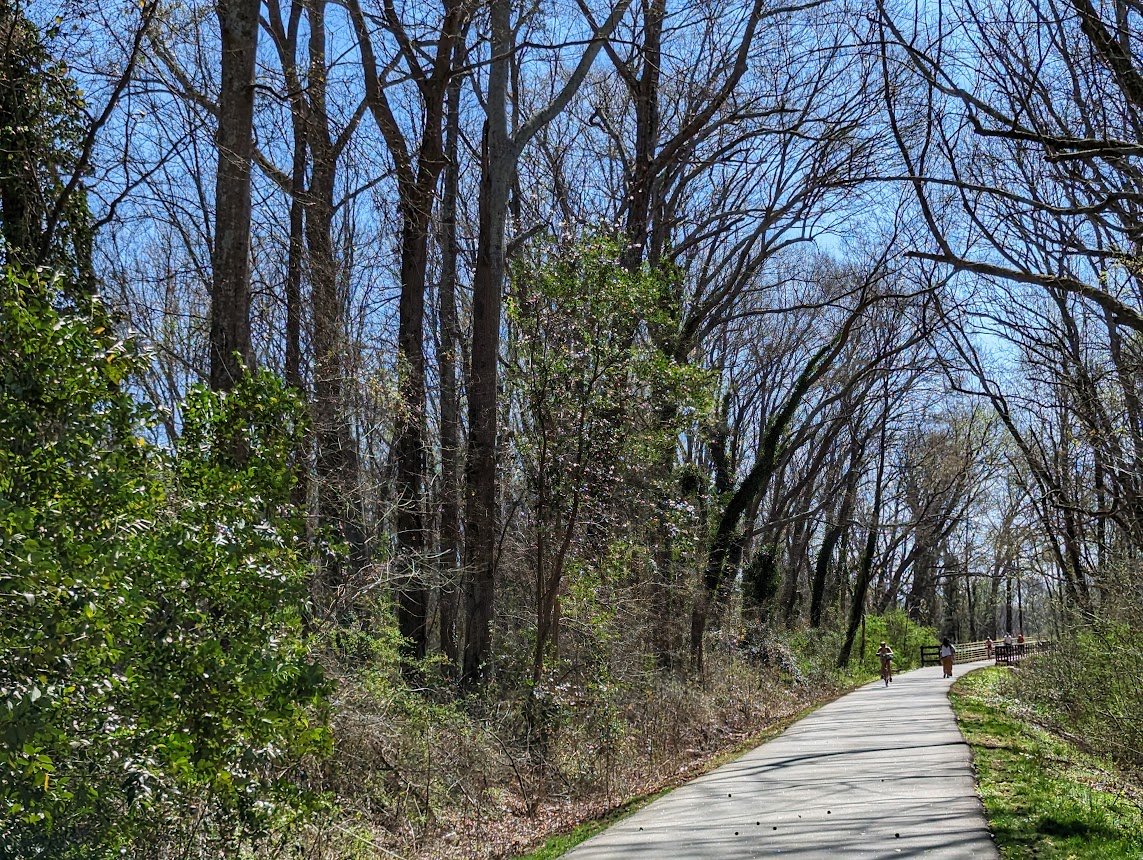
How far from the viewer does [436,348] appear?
91.9 ft

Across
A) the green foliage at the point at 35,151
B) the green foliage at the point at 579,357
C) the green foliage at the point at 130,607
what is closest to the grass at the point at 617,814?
the green foliage at the point at 130,607

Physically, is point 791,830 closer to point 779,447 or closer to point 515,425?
point 515,425

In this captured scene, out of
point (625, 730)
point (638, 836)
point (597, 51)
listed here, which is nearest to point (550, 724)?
point (625, 730)

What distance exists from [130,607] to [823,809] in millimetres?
7546

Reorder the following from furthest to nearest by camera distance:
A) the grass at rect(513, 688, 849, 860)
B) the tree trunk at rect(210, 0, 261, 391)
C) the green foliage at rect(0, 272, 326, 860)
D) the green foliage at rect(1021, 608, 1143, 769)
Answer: the green foliage at rect(1021, 608, 1143, 769) → the tree trunk at rect(210, 0, 261, 391) → the grass at rect(513, 688, 849, 860) → the green foliage at rect(0, 272, 326, 860)

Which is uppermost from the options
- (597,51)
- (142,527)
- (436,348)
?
(597,51)

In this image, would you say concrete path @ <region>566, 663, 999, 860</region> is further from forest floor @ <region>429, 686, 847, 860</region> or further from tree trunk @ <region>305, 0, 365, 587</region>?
tree trunk @ <region>305, 0, 365, 587</region>

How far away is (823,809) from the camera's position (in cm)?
1024

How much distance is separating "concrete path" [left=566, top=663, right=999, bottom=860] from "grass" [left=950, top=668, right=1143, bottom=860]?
236 mm

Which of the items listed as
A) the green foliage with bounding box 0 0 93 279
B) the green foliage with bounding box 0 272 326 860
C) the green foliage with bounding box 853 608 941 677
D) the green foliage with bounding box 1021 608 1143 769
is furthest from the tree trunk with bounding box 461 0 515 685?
the green foliage with bounding box 853 608 941 677

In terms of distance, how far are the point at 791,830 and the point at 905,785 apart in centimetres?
275

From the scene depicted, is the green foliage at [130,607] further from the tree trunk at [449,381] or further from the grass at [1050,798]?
the tree trunk at [449,381]

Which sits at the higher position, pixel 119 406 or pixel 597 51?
pixel 597 51

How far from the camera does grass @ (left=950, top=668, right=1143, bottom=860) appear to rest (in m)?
8.11
